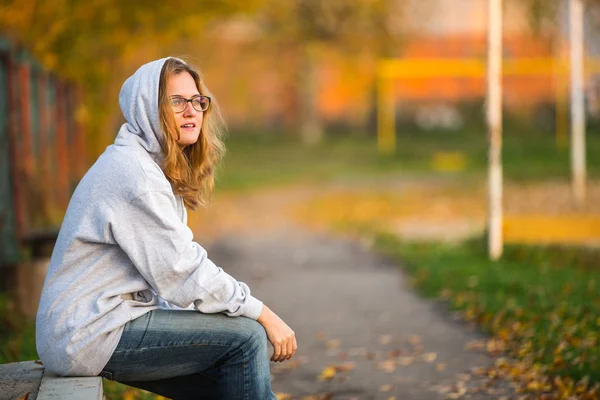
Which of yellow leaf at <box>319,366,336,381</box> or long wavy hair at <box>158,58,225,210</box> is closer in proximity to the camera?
long wavy hair at <box>158,58,225,210</box>

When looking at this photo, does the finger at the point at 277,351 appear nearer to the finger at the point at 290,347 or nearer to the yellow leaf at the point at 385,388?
the finger at the point at 290,347

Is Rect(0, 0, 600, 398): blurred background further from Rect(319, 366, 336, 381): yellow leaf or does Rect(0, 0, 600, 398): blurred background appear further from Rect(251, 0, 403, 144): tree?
Rect(319, 366, 336, 381): yellow leaf

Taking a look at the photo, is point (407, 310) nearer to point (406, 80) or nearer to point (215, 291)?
point (215, 291)

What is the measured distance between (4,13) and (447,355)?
4802 millimetres

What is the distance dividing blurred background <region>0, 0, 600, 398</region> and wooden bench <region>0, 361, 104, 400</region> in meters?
1.48

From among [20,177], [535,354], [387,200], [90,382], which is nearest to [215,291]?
[90,382]

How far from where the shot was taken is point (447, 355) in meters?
6.09

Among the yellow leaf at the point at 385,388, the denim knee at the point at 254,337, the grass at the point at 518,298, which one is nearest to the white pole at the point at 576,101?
the grass at the point at 518,298

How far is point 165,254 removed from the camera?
3.32 m

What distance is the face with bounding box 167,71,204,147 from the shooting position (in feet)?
11.7

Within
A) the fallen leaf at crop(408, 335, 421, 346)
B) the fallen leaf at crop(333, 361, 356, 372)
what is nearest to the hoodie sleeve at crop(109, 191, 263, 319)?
the fallen leaf at crop(333, 361, 356, 372)

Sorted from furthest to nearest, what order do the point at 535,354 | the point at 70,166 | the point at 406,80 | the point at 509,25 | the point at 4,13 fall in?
1. the point at 406,80
2. the point at 509,25
3. the point at 70,166
4. the point at 4,13
5. the point at 535,354

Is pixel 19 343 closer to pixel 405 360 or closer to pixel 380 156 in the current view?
pixel 405 360

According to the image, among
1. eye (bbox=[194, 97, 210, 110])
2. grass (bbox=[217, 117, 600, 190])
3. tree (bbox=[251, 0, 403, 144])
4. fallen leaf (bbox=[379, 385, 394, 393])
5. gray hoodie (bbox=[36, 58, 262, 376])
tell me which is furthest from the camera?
tree (bbox=[251, 0, 403, 144])
